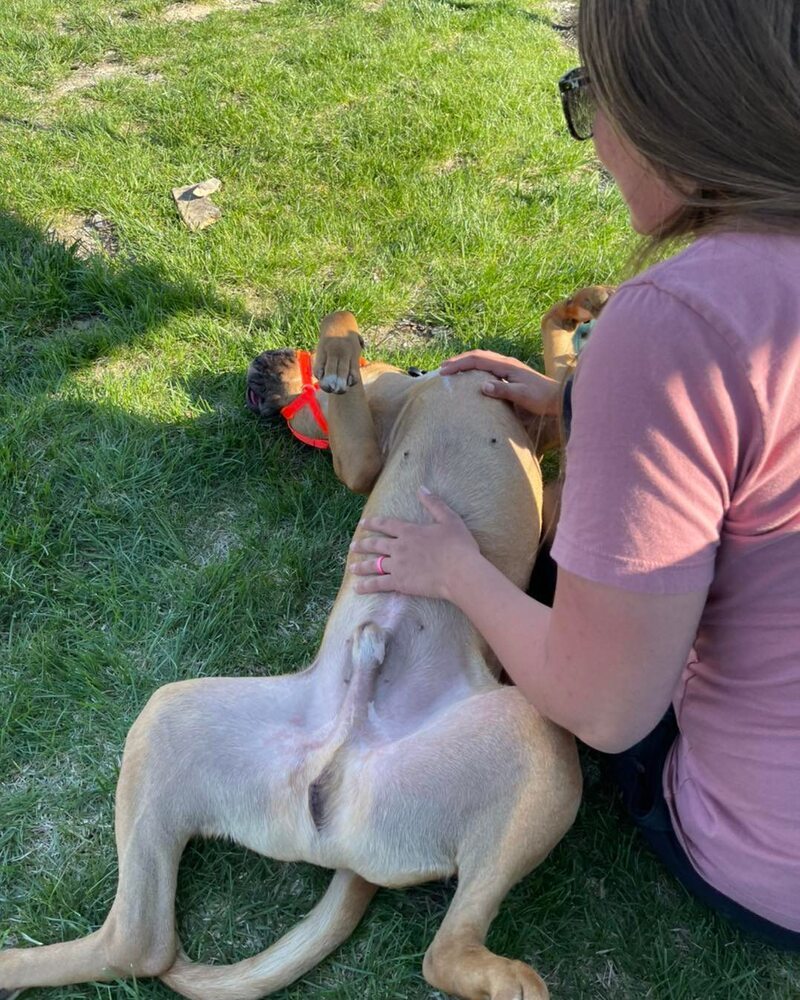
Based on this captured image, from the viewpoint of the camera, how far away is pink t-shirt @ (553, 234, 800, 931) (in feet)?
4.13

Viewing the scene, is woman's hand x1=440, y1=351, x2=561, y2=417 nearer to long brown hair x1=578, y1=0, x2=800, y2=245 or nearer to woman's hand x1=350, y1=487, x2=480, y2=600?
woman's hand x1=350, y1=487, x2=480, y2=600

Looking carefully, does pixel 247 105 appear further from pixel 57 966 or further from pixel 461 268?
pixel 57 966

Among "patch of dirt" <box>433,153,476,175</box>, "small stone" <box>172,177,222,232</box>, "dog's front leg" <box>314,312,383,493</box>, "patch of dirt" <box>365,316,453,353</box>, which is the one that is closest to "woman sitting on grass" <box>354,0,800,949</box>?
"dog's front leg" <box>314,312,383,493</box>

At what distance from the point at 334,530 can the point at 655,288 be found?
2.20 meters

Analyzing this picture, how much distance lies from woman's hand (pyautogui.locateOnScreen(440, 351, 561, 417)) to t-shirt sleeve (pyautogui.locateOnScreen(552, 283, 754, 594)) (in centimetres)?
154

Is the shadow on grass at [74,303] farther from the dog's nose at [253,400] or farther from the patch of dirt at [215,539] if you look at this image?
the patch of dirt at [215,539]

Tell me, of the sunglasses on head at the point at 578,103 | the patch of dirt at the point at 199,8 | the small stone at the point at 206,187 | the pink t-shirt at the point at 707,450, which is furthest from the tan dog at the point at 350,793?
the patch of dirt at the point at 199,8

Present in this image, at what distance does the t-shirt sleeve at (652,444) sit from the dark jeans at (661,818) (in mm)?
971

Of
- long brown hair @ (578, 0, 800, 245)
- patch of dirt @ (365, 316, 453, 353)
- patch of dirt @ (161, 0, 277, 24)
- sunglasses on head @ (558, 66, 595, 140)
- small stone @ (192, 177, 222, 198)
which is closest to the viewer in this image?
long brown hair @ (578, 0, 800, 245)

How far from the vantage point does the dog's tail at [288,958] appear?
2146 millimetres

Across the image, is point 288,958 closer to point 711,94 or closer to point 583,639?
point 583,639

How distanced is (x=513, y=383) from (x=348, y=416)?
61cm

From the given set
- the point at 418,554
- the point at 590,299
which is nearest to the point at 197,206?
the point at 590,299

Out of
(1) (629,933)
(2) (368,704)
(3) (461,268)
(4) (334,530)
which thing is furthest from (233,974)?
(3) (461,268)
